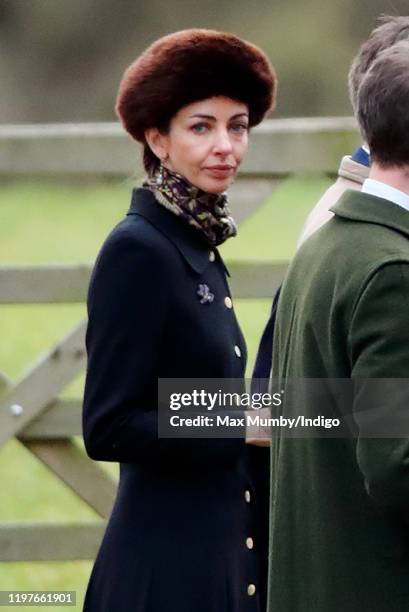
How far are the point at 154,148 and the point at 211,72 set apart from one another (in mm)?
196

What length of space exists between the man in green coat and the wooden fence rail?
1.75 m

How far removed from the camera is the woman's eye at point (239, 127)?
2.96 meters

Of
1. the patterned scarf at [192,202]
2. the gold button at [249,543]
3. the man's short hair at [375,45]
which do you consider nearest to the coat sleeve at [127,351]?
the patterned scarf at [192,202]

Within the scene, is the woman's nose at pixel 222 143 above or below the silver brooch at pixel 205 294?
above

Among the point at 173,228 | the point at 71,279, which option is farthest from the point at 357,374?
the point at 71,279

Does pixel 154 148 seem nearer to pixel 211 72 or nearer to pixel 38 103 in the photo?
pixel 211 72

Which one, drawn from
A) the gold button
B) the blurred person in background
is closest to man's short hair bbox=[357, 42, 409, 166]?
the blurred person in background

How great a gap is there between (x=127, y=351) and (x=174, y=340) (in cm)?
11

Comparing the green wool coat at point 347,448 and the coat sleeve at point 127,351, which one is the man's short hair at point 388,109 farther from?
the coat sleeve at point 127,351

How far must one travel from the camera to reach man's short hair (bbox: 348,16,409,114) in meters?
2.90

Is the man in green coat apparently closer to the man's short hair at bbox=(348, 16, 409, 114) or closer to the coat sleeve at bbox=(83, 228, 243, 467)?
the coat sleeve at bbox=(83, 228, 243, 467)

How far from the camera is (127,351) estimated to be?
8.74 feet

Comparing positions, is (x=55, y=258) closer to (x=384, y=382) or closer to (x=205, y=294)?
(x=205, y=294)

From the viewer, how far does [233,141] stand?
2.94 metres
